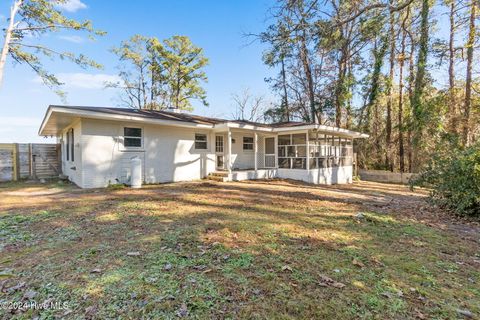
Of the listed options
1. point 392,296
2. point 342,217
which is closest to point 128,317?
point 392,296

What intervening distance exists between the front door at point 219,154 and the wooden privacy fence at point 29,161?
349 inches

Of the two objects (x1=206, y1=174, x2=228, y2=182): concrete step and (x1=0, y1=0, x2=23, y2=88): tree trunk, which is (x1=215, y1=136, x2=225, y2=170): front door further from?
(x1=0, y1=0, x2=23, y2=88): tree trunk

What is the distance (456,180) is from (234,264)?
6.69 m

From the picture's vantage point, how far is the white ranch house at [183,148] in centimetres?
911

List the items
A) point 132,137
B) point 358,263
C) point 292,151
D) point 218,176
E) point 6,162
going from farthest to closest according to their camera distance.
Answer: point 292,151, point 218,176, point 6,162, point 132,137, point 358,263

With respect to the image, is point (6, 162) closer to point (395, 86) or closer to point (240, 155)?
point (240, 155)

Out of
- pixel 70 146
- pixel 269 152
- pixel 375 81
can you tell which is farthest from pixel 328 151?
pixel 70 146

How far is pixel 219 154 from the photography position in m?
13.3

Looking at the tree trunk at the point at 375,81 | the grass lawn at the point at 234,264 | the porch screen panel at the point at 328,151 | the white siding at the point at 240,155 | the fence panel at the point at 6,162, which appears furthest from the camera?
the tree trunk at the point at 375,81

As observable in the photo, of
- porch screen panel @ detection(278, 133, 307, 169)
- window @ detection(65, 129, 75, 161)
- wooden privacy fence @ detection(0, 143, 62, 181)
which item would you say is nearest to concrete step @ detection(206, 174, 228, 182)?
porch screen panel @ detection(278, 133, 307, 169)

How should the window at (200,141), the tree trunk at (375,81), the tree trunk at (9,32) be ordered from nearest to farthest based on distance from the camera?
the window at (200,141), the tree trunk at (9,32), the tree trunk at (375,81)

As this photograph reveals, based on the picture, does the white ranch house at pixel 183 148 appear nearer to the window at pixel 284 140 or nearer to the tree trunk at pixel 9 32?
the window at pixel 284 140

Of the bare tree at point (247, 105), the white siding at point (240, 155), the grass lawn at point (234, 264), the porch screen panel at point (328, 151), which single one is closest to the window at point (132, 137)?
the grass lawn at point (234, 264)

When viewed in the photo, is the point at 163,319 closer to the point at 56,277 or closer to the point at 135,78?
the point at 56,277
